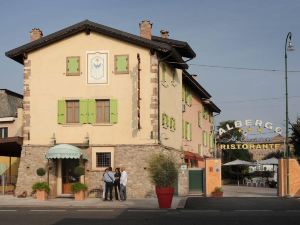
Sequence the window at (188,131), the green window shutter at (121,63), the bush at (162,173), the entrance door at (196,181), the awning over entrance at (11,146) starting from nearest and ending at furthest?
the bush at (162,173) < the green window shutter at (121,63) < the awning over entrance at (11,146) < the entrance door at (196,181) < the window at (188,131)

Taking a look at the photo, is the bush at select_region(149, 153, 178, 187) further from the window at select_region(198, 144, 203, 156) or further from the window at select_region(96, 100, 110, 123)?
the window at select_region(198, 144, 203, 156)

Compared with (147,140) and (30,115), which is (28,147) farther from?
(147,140)

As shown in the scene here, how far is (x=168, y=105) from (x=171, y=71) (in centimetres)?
227

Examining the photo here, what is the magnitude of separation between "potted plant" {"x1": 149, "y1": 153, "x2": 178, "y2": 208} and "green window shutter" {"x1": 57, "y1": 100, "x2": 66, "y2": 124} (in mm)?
9171

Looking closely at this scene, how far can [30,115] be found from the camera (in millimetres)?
32031

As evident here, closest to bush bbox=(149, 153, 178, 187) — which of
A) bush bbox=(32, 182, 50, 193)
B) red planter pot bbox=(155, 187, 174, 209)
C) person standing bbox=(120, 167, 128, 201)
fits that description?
red planter pot bbox=(155, 187, 174, 209)

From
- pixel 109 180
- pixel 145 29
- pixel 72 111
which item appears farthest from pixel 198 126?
pixel 109 180

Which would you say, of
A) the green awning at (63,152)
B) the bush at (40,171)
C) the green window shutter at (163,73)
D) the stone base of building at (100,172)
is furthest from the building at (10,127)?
the green window shutter at (163,73)

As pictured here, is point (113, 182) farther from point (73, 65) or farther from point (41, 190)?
point (73, 65)

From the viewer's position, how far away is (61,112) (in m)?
31.6

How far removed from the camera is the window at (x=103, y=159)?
31.2 meters

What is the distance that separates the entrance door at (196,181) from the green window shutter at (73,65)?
960 centimetres

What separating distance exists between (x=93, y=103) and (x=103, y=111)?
687 millimetres

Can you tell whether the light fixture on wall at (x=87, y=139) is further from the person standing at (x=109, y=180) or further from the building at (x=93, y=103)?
the person standing at (x=109, y=180)
